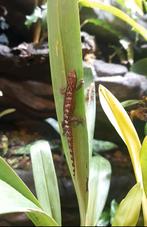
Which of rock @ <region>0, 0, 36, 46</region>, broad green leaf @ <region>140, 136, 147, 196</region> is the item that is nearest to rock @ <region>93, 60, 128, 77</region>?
rock @ <region>0, 0, 36, 46</region>

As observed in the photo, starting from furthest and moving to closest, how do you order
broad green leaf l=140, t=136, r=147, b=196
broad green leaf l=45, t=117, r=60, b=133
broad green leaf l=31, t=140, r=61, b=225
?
broad green leaf l=45, t=117, r=60, b=133, broad green leaf l=31, t=140, r=61, b=225, broad green leaf l=140, t=136, r=147, b=196

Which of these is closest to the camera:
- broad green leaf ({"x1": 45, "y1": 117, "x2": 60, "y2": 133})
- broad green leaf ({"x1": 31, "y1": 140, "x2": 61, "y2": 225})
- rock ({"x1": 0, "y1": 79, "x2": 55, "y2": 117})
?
broad green leaf ({"x1": 31, "y1": 140, "x2": 61, "y2": 225})

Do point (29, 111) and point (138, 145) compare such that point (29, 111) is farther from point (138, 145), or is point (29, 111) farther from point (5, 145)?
point (138, 145)

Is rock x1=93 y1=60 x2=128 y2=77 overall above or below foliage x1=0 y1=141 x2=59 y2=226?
above

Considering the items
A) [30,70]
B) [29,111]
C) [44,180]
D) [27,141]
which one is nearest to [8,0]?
[30,70]

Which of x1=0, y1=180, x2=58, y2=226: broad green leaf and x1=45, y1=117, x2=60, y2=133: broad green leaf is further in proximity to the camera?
x1=45, y1=117, x2=60, y2=133: broad green leaf

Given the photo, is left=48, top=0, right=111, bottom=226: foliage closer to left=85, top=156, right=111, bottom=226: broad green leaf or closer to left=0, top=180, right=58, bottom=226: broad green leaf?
left=85, top=156, right=111, bottom=226: broad green leaf
